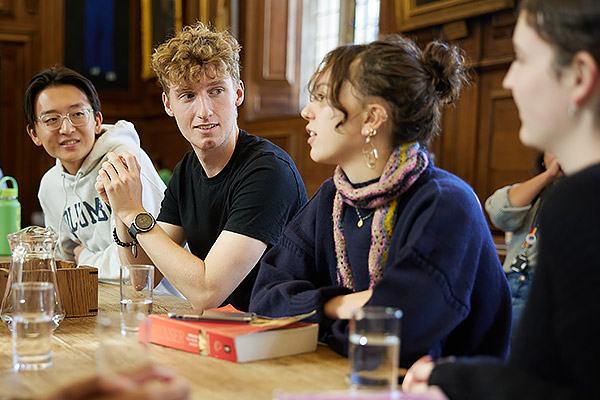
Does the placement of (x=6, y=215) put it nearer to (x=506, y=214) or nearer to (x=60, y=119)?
(x=60, y=119)

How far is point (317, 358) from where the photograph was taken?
1.35m

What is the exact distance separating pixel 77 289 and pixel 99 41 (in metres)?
7.08

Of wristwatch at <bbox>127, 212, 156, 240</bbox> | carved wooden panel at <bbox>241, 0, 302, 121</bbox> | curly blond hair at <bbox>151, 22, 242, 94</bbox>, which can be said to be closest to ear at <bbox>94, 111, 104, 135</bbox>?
curly blond hair at <bbox>151, 22, 242, 94</bbox>

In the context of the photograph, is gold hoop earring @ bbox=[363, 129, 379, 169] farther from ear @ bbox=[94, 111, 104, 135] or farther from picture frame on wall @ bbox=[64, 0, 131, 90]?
picture frame on wall @ bbox=[64, 0, 131, 90]

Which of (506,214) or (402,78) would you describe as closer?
(402,78)

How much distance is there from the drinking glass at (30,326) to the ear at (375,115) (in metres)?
0.77

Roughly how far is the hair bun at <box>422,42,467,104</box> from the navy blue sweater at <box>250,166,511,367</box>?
210mm

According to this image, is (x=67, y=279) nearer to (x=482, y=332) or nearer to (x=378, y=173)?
(x=378, y=173)

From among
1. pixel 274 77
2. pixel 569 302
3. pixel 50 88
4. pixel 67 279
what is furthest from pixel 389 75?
pixel 274 77

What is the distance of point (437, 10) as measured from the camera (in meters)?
4.13

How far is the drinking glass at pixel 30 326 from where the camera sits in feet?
3.97

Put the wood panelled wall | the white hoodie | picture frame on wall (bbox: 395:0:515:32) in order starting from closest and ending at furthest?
the white hoodie → picture frame on wall (bbox: 395:0:515:32) → the wood panelled wall

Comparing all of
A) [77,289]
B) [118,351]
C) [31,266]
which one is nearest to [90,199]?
[77,289]

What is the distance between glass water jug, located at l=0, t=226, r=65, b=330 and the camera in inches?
59.7
